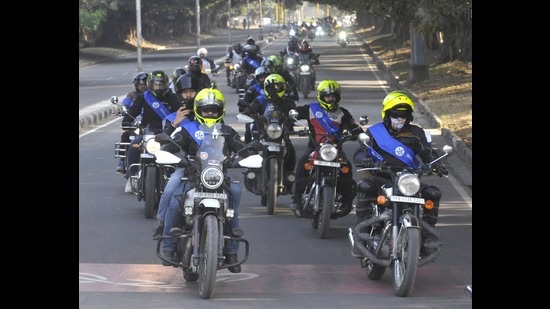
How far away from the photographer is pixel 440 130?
27578mm

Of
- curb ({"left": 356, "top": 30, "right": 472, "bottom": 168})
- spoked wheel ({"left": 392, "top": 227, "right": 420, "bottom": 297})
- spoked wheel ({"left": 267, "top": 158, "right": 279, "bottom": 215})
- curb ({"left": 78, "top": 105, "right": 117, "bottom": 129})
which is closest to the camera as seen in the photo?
spoked wheel ({"left": 392, "top": 227, "right": 420, "bottom": 297})

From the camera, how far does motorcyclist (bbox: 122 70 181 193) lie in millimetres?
16578

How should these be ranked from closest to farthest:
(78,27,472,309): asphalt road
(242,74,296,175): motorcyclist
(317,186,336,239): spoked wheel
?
(78,27,472,309): asphalt road < (317,186,336,239): spoked wheel < (242,74,296,175): motorcyclist

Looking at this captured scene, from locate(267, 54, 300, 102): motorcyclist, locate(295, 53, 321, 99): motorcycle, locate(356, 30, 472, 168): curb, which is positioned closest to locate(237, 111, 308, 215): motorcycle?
locate(267, 54, 300, 102): motorcyclist

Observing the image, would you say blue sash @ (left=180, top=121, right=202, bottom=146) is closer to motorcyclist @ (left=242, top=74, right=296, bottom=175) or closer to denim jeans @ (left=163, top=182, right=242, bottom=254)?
denim jeans @ (left=163, top=182, right=242, bottom=254)

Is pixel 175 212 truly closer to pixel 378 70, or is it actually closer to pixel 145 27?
pixel 378 70

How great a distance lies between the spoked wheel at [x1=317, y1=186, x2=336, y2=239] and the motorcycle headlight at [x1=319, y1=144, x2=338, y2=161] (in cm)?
33

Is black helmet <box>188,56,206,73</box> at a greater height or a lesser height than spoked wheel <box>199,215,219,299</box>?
greater

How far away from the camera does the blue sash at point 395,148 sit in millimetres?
11602

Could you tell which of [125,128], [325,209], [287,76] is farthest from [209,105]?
[287,76]

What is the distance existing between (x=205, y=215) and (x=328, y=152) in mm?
3670

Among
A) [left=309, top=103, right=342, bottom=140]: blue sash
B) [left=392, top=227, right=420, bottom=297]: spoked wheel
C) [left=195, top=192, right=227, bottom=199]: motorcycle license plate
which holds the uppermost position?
[left=309, top=103, right=342, bottom=140]: blue sash
